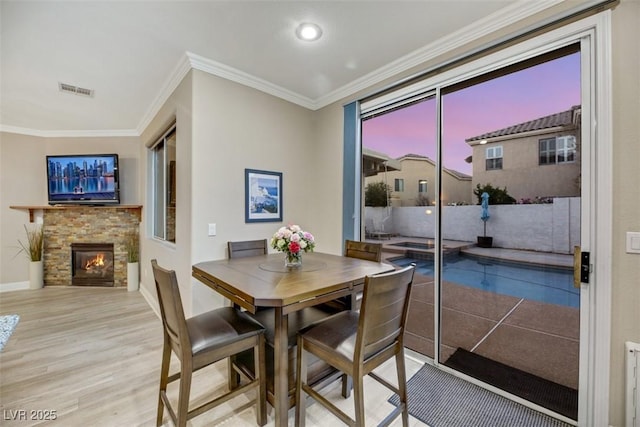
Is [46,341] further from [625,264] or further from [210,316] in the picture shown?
[625,264]

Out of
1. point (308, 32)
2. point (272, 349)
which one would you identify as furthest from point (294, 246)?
point (308, 32)

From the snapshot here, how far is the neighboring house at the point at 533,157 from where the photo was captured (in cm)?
182

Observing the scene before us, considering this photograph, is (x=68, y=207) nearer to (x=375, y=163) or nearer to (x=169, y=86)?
(x=169, y=86)

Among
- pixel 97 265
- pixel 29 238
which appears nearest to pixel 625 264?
pixel 97 265

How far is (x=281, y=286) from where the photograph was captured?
1608 millimetres

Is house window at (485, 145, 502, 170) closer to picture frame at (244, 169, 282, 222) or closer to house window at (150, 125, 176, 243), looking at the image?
picture frame at (244, 169, 282, 222)

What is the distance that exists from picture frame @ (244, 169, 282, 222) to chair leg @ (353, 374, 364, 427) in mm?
2046

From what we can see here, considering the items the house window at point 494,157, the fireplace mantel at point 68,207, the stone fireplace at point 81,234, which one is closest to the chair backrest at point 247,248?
the house window at point 494,157

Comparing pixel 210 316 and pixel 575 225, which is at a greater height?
pixel 575 225

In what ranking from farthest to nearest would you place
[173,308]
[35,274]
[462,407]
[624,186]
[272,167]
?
1. [35,274]
2. [272,167]
3. [462,407]
4. [624,186]
5. [173,308]

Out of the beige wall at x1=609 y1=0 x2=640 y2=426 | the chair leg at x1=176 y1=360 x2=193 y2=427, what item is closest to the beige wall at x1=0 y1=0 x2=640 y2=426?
the beige wall at x1=609 y1=0 x2=640 y2=426

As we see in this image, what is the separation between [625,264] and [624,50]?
1246mm

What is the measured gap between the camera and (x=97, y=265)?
16.3ft

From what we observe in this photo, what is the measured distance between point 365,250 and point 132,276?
169 inches
